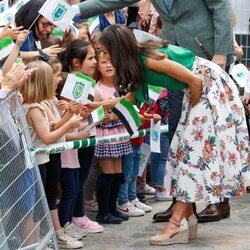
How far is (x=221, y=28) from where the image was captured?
6.64 meters

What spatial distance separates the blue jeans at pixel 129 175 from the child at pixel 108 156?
0.53 feet

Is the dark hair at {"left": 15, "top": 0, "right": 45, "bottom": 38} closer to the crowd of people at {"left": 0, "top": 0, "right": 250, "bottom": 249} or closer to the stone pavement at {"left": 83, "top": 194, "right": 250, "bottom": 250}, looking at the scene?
the crowd of people at {"left": 0, "top": 0, "right": 250, "bottom": 249}

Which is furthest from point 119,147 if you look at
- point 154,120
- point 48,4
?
point 48,4

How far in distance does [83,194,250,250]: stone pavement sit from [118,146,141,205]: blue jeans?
0.81 feet

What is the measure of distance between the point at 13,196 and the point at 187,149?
170cm

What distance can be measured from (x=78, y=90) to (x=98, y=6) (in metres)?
1.12

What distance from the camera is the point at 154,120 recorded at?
23.0 feet

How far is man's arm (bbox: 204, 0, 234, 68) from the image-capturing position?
665 centimetres

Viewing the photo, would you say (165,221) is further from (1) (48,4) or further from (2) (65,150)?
(1) (48,4)

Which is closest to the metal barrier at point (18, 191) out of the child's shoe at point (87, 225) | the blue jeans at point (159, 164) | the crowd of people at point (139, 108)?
the crowd of people at point (139, 108)

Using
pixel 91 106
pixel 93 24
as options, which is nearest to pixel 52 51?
pixel 91 106

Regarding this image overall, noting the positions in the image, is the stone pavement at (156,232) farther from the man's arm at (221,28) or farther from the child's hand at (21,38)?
the child's hand at (21,38)

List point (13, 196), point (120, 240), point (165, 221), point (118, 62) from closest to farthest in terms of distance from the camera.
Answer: point (13, 196)
point (118, 62)
point (120, 240)
point (165, 221)

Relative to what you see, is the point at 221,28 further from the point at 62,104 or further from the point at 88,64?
the point at 62,104
